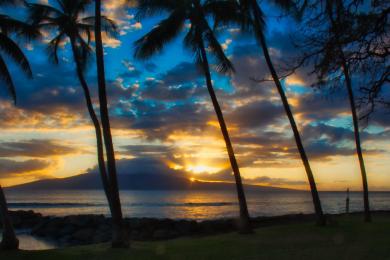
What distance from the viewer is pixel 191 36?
66.6 ft

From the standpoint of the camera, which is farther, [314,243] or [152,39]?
[152,39]

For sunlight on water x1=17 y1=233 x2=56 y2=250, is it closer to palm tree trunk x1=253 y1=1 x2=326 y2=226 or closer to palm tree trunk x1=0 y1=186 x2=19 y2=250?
palm tree trunk x1=0 y1=186 x2=19 y2=250

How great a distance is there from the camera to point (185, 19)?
2020 centimetres

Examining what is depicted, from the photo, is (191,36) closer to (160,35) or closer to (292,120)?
(160,35)

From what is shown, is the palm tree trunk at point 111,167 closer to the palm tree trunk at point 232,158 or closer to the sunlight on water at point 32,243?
the palm tree trunk at point 232,158

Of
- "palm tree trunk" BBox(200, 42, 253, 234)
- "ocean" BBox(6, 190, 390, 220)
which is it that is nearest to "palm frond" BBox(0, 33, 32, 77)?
"palm tree trunk" BBox(200, 42, 253, 234)

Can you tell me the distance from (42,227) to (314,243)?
25.3m

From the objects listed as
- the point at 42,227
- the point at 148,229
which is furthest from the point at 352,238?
the point at 42,227

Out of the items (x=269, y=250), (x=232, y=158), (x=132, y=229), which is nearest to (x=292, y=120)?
(x=232, y=158)

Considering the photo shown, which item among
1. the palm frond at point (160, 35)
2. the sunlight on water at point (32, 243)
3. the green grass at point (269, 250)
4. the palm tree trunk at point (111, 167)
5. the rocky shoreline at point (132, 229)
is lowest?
the sunlight on water at point (32, 243)

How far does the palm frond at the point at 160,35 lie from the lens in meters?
19.6

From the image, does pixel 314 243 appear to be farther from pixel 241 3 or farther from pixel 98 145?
pixel 241 3

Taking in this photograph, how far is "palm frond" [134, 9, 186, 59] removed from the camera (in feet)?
64.4

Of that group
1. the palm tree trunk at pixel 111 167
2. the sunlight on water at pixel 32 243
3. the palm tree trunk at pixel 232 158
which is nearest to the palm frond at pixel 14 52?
the palm tree trunk at pixel 111 167
